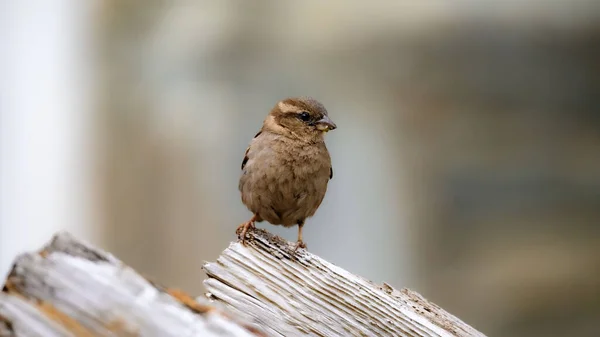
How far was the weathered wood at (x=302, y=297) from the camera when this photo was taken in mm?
1655

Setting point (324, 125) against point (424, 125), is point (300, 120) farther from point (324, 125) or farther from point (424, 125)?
point (424, 125)

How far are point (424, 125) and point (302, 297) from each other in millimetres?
3526

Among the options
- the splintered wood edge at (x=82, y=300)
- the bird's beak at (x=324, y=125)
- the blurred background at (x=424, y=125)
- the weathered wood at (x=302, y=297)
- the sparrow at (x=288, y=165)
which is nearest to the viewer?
the splintered wood edge at (x=82, y=300)

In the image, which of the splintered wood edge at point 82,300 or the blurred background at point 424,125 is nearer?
the splintered wood edge at point 82,300

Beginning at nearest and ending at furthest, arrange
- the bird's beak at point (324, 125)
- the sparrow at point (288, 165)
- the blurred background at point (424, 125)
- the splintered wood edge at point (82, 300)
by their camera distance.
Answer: the splintered wood edge at point (82, 300) < the sparrow at point (288, 165) < the bird's beak at point (324, 125) < the blurred background at point (424, 125)

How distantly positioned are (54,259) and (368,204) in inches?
159

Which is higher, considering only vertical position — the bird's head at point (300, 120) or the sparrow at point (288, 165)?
the bird's head at point (300, 120)

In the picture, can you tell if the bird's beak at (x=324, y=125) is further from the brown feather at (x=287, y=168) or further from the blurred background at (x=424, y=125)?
the blurred background at (x=424, y=125)

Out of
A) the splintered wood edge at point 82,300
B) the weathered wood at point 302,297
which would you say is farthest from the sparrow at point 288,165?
the splintered wood edge at point 82,300

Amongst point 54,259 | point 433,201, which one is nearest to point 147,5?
point 433,201

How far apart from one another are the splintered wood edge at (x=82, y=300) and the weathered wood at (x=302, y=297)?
1.42 feet

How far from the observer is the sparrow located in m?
2.55

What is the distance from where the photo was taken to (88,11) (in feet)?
18.3

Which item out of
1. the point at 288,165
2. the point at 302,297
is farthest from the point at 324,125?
the point at 302,297
